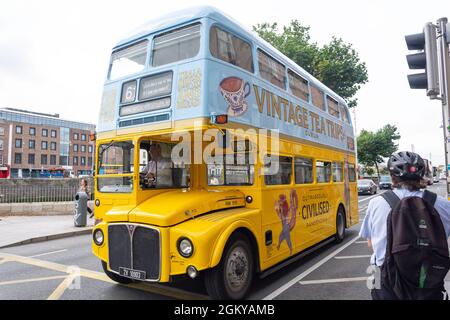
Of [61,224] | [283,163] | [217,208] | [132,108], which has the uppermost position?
[132,108]

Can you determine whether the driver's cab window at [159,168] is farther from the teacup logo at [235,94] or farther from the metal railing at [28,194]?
the metal railing at [28,194]

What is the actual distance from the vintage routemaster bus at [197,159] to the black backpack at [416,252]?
2275mm

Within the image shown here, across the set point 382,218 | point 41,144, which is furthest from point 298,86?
point 41,144

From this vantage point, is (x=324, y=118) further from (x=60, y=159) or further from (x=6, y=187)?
(x=60, y=159)

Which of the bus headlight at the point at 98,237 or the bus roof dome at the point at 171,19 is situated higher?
the bus roof dome at the point at 171,19

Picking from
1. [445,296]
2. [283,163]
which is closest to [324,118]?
[283,163]

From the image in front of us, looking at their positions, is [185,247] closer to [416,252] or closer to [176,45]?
[416,252]

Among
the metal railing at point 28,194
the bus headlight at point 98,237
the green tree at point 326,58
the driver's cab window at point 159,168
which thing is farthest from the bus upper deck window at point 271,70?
the green tree at point 326,58

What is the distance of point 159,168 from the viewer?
5527 millimetres

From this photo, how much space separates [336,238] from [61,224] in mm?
10098

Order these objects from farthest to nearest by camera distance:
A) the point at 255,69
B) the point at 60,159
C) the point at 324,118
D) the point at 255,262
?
the point at 60,159 < the point at 324,118 < the point at 255,69 < the point at 255,262

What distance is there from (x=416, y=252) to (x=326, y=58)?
24.6 m

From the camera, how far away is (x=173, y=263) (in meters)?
4.24

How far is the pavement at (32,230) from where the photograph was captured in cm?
977
